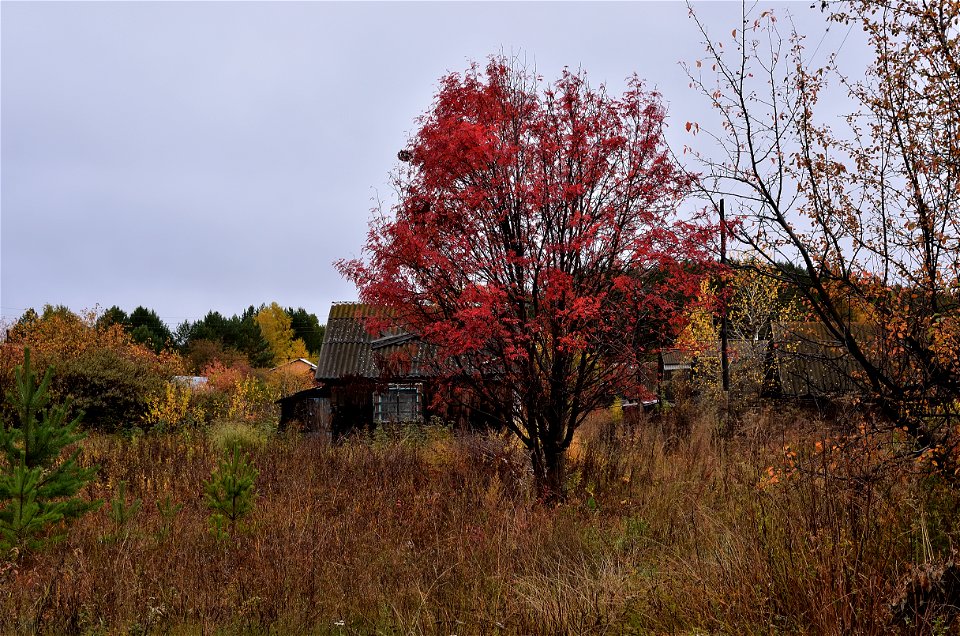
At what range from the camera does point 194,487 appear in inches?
394

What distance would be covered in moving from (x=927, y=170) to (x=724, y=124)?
1.56m

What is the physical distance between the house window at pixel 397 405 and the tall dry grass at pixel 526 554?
9.33 metres

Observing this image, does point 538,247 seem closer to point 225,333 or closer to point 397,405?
point 397,405

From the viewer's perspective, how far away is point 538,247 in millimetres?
7664

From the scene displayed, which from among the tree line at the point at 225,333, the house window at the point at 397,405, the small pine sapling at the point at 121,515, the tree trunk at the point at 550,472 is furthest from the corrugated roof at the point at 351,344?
the tree line at the point at 225,333

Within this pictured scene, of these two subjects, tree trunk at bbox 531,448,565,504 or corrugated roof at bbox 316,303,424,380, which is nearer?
tree trunk at bbox 531,448,565,504

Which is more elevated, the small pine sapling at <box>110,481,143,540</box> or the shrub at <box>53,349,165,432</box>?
the shrub at <box>53,349,165,432</box>

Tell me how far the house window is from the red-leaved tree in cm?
1151

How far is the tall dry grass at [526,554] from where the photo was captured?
3.97 meters

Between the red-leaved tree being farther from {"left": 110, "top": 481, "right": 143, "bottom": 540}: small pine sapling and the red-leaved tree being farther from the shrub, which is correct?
the shrub

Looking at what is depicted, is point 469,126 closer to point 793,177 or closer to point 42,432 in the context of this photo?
point 793,177

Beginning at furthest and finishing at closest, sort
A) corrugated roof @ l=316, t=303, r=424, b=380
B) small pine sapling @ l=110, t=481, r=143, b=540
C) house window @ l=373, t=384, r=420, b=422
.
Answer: corrugated roof @ l=316, t=303, r=424, b=380 → house window @ l=373, t=384, r=420, b=422 → small pine sapling @ l=110, t=481, r=143, b=540

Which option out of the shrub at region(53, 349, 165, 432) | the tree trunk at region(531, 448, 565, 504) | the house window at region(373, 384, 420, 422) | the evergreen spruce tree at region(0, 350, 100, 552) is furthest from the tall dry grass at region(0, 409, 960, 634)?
the shrub at region(53, 349, 165, 432)

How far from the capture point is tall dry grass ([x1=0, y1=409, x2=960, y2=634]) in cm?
397
